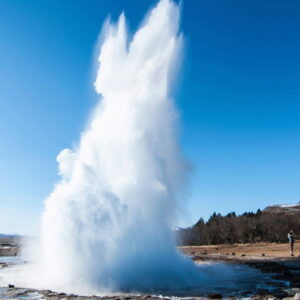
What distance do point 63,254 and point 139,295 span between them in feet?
18.3

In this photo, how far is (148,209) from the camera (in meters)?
21.6

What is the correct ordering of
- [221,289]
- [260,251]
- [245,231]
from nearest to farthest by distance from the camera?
[221,289]
[260,251]
[245,231]

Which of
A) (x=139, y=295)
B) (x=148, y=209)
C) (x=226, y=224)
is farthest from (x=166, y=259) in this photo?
(x=226, y=224)

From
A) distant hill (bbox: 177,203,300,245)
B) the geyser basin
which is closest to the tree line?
A: distant hill (bbox: 177,203,300,245)

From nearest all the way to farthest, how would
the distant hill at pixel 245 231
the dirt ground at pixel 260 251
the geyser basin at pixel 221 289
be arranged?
the geyser basin at pixel 221 289 → the dirt ground at pixel 260 251 → the distant hill at pixel 245 231

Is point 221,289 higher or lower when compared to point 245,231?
lower

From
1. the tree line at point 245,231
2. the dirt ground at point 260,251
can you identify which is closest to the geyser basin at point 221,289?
the dirt ground at point 260,251

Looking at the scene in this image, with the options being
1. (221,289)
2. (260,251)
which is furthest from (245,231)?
(221,289)

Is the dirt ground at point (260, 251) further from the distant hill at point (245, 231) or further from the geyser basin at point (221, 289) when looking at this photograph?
the distant hill at point (245, 231)

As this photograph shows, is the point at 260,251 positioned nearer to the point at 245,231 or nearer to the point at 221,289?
the point at 221,289

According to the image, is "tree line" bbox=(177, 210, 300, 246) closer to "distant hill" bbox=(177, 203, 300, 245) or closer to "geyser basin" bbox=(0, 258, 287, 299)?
"distant hill" bbox=(177, 203, 300, 245)

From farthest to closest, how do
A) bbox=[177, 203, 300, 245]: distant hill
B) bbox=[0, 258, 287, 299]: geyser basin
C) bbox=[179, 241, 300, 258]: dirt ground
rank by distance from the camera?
bbox=[177, 203, 300, 245]: distant hill → bbox=[179, 241, 300, 258]: dirt ground → bbox=[0, 258, 287, 299]: geyser basin

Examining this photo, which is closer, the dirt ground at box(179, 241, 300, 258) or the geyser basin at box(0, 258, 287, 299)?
the geyser basin at box(0, 258, 287, 299)

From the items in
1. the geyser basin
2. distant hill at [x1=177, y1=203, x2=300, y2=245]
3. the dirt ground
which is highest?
distant hill at [x1=177, y1=203, x2=300, y2=245]
